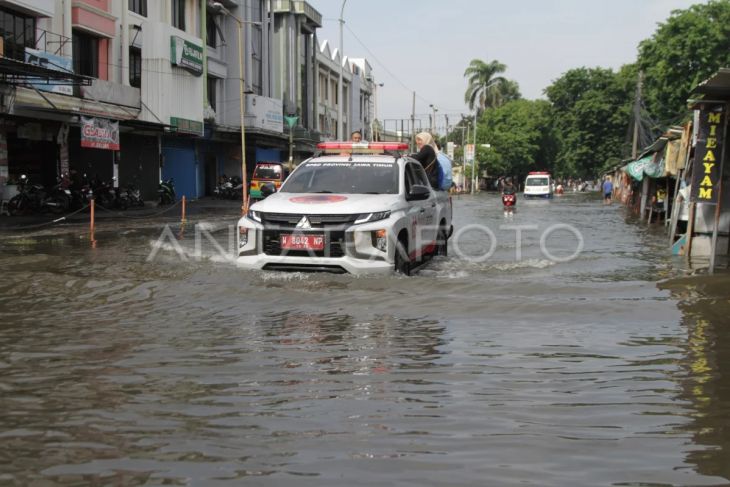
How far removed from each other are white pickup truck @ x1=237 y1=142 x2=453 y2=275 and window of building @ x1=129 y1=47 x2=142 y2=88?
82.4 feet

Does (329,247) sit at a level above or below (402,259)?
above

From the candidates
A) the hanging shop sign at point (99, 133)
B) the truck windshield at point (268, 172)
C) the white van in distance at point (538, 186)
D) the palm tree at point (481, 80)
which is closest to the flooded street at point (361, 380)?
the hanging shop sign at point (99, 133)

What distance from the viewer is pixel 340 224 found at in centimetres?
883

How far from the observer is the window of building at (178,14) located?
122ft

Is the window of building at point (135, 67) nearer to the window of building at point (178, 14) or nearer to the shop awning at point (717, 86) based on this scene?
the window of building at point (178, 14)

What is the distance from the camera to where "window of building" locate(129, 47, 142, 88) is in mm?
32969

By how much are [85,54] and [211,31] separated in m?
14.8

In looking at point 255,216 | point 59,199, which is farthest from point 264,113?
point 255,216

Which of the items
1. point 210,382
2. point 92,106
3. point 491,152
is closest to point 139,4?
point 92,106

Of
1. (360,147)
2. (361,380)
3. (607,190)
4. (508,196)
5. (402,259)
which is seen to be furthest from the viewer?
(607,190)

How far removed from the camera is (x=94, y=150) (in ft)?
101

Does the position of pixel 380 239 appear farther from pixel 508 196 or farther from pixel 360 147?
pixel 508 196

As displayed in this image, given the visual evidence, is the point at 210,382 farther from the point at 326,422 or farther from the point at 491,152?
the point at 491,152

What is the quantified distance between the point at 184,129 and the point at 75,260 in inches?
953
